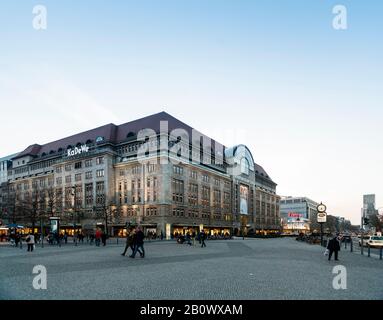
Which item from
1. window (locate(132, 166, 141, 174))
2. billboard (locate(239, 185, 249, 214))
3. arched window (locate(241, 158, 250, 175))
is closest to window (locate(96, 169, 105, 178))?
window (locate(132, 166, 141, 174))

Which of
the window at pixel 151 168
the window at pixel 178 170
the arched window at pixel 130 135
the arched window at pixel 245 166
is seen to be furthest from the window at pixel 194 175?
the arched window at pixel 245 166

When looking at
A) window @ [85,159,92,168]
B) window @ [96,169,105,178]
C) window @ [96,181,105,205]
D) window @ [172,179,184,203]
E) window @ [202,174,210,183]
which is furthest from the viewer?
window @ [202,174,210,183]

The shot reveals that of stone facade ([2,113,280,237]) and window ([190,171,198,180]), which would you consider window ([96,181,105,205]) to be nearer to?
stone facade ([2,113,280,237])

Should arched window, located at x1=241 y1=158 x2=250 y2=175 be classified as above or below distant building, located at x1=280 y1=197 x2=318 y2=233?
above

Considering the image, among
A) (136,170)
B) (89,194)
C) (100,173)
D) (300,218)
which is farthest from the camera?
(300,218)

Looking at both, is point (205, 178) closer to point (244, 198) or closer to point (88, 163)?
point (244, 198)

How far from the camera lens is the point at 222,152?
112375 millimetres

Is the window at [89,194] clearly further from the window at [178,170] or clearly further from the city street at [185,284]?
the city street at [185,284]

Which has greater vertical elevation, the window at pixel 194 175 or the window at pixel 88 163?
the window at pixel 88 163

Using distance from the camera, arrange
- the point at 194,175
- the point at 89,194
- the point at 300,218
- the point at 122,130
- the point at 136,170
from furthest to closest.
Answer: the point at 300,218
the point at 122,130
the point at 89,194
the point at 194,175
the point at 136,170

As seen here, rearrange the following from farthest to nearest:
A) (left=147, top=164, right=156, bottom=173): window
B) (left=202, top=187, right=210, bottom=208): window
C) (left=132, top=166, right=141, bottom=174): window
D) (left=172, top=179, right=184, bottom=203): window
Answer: (left=202, top=187, right=210, bottom=208): window < (left=132, top=166, right=141, bottom=174): window < (left=172, top=179, right=184, bottom=203): window < (left=147, top=164, right=156, bottom=173): window

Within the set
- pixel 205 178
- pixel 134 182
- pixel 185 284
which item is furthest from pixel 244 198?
pixel 185 284
